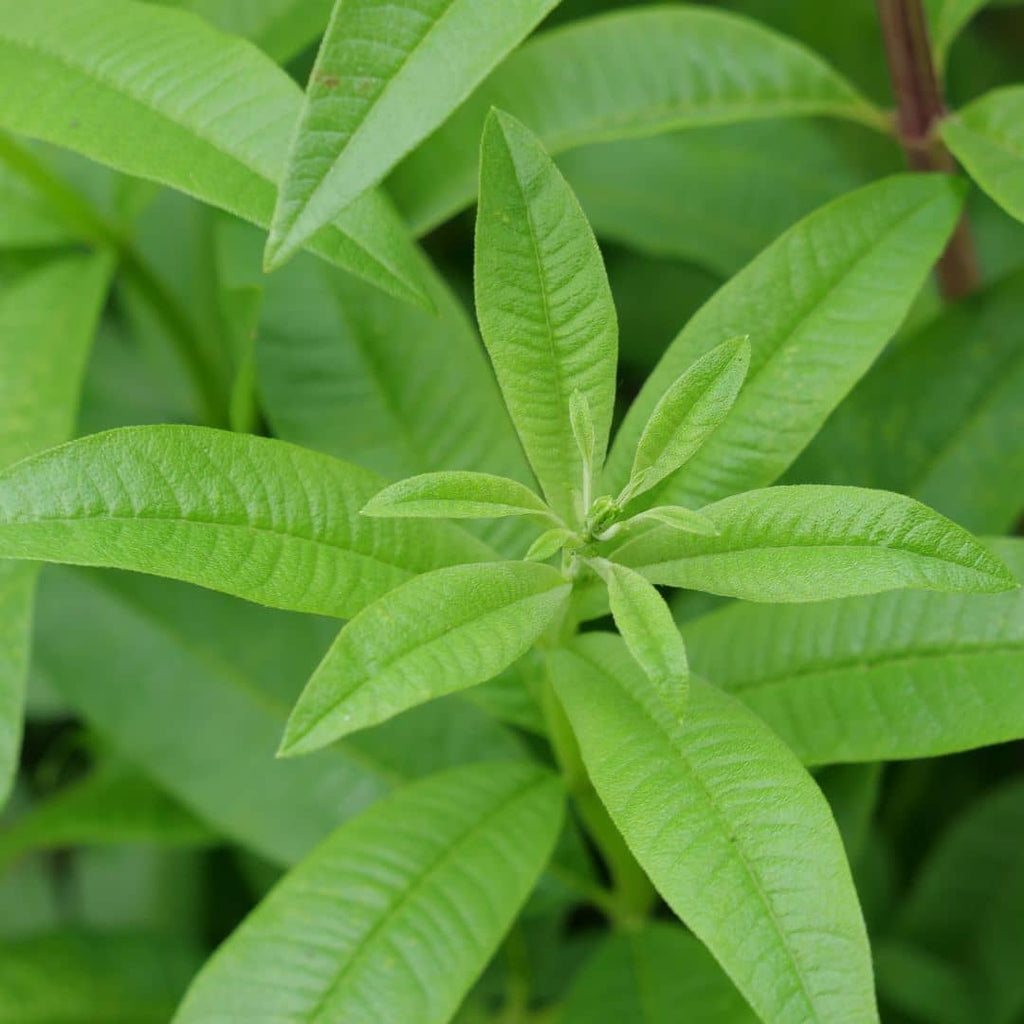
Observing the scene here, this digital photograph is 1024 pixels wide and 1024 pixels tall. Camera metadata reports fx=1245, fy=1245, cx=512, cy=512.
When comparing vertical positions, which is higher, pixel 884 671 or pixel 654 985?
pixel 884 671

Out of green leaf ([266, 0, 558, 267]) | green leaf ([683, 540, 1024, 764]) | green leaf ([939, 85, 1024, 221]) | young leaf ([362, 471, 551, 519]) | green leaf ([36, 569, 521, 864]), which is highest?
green leaf ([266, 0, 558, 267])

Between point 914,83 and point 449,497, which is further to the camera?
point 914,83

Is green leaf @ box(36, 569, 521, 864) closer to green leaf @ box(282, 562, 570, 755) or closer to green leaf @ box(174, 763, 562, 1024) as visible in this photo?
green leaf @ box(174, 763, 562, 1024)

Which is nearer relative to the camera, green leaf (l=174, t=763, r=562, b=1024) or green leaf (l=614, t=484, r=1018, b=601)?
green leaf (l=614, t=484, r=1018, b=601)

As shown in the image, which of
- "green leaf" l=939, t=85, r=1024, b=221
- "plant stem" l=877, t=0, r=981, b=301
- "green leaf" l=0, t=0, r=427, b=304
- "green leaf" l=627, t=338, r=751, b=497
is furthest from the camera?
"plant stem" l=877, t=0, r=981, b=301

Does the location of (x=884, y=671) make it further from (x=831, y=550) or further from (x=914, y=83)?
(x=914, y=83)

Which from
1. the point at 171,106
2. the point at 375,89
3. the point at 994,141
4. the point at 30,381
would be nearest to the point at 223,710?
the point at 30,381

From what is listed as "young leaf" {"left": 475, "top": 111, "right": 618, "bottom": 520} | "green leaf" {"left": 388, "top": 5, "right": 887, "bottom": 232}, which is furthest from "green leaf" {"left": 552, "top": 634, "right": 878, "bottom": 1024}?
"green leaf" {"left": 388, "top": 5, "right": 887, "bottom": 232}
